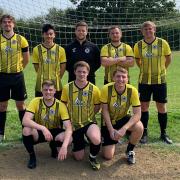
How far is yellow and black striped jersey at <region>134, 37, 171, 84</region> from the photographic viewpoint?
6.68 metres

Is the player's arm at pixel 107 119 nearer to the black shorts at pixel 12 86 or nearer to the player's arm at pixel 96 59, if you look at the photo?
the player's arm at pixel 96 59

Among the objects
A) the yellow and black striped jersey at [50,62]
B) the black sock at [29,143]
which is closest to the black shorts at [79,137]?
the black sock at [29,143]

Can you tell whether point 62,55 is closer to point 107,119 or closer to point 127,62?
point 127,62

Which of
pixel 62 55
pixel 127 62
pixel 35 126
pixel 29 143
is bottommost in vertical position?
pixel 29 143

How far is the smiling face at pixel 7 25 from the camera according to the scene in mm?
6352

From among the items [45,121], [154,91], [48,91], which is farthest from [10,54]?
[154,91]

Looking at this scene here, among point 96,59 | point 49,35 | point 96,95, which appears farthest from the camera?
point 96,59

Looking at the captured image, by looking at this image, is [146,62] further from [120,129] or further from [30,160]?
[30,160]

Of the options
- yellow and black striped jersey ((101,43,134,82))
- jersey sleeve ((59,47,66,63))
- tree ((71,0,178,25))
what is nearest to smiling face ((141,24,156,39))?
yellow and black striped jersey ((101,43,134,82))

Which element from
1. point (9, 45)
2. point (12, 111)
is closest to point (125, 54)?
point (9, 45)

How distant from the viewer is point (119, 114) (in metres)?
6.06

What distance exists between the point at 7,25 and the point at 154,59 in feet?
8.08

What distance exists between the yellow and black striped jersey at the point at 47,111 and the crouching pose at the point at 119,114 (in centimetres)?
62

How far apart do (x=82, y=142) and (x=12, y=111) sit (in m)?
3.52
